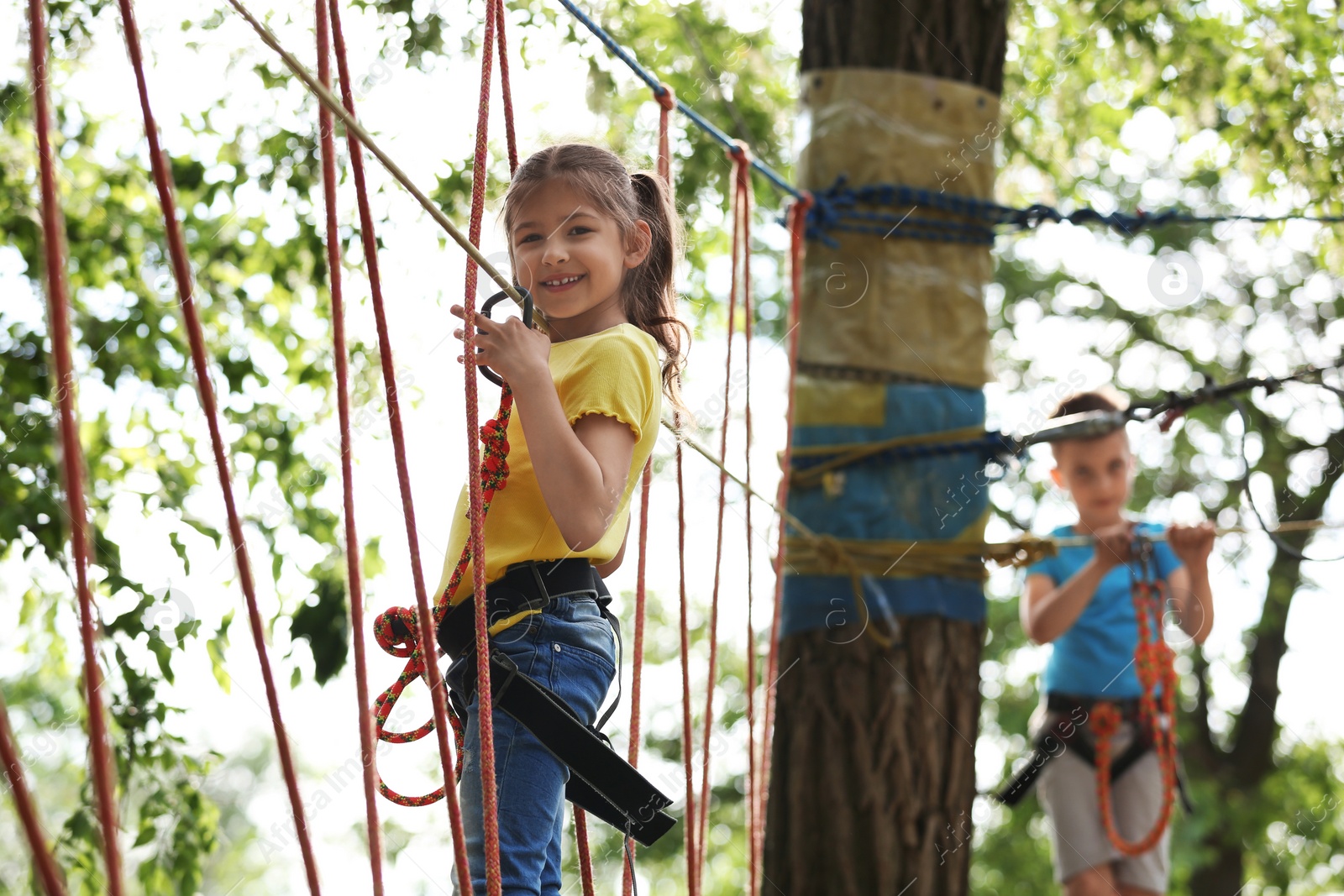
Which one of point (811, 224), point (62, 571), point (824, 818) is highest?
point (811, 224)

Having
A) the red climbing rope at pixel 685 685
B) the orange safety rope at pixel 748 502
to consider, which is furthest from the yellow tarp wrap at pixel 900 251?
the red climbing rope at pixel 685 685

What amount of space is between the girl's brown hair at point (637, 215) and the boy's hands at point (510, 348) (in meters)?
A: 0.25

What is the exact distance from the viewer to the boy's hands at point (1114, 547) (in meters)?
2.57

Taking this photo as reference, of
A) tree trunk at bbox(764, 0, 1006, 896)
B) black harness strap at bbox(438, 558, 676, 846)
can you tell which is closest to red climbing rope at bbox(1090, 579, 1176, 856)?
tree trunk at bbox(764, 0, 1006, 896)

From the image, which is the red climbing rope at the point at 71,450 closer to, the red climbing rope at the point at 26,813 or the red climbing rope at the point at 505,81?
the red climbing rope at the point at 26,813

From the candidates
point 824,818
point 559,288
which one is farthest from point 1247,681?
point 559,288

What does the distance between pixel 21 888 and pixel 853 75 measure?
8.61 ft

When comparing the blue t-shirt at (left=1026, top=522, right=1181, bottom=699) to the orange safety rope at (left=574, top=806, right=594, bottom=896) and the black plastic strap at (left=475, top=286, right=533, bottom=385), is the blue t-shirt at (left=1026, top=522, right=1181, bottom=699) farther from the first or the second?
the black plastic strap at (left=475, top=286, right=533, bottom=385)

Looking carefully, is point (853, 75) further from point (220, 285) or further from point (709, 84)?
point (220, 285)

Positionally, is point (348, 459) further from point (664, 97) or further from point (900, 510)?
point (900, 510)

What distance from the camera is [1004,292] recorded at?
7879 mm

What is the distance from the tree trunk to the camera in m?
2.32

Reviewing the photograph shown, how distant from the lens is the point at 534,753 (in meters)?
1.25

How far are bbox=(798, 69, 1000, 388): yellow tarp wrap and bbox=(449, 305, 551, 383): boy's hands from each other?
137 centimetres
